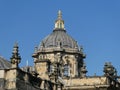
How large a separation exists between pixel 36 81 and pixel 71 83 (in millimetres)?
17236

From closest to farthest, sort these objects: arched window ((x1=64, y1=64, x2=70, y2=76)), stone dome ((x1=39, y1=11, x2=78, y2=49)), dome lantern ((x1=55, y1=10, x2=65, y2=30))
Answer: arched window ((x1=64, y1=64, x2=70, y2=76)) < stone dome ((x1=39, y1=11, x2=78, y2=49)) < dome lantern ((x1=55, y1=10, x2=65, y2=30))

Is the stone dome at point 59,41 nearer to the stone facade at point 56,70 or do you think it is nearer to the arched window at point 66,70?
the stone facade at point 56,70

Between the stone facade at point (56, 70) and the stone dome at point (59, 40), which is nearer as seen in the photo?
the stone facade at point (56, 70)

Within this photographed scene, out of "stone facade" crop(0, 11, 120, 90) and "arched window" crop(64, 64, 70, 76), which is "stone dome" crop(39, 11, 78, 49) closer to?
"stone facade" crop(0, 11, 120, 90)

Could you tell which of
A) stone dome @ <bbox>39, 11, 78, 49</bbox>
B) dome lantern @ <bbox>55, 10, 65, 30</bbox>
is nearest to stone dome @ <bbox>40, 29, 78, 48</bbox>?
stone dome @ <bbox>39, 11, 78, 49</bbox>

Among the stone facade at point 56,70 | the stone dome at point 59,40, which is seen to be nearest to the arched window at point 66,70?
the stone facade at point 56,70

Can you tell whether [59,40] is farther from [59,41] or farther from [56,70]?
[56,70]

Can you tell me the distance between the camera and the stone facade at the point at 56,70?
42.0 m

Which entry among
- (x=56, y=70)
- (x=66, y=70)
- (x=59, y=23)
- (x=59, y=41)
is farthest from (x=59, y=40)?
(x=56, y=70)

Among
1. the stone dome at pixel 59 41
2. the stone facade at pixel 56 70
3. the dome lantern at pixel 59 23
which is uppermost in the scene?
the dome lantern at pixel 59 23

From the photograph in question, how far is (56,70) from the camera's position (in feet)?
179

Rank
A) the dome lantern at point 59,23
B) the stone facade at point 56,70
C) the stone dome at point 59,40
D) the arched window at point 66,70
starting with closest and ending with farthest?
the stone facade at point 56,70, the arched window at point 66,70, the stone dome at point 59,40, the dome lantern at point 59,23

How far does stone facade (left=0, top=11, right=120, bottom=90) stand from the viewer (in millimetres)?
41969

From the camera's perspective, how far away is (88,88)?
61594 millimetres
